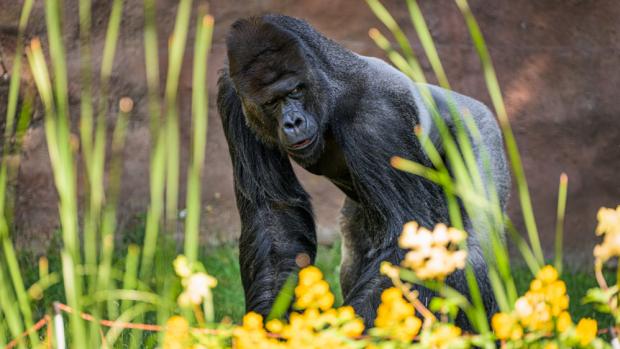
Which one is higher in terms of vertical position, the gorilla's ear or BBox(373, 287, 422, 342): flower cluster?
the gorilla's ear

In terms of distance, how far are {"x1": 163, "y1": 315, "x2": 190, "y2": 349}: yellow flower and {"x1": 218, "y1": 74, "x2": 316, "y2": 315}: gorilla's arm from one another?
1.39m

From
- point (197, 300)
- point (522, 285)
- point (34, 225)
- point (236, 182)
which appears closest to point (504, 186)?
point (236, 182)

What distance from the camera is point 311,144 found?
292cm

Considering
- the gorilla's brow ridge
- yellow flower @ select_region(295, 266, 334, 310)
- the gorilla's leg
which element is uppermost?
the gorilla's brow ridge

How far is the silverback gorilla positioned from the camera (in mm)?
2936

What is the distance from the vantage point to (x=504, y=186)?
11.2 ft

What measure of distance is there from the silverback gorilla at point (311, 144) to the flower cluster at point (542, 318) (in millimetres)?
1197

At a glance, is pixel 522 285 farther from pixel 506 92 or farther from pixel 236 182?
pixel 236 182

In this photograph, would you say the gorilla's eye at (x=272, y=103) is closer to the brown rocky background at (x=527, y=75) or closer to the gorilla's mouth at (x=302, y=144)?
the gorilla's mouth at (x=302, y=144)

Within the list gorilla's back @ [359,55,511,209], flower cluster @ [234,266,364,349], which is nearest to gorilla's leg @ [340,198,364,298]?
gorilla's back @ [359,55,511,209]

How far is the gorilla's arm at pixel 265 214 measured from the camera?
3131 millimetres

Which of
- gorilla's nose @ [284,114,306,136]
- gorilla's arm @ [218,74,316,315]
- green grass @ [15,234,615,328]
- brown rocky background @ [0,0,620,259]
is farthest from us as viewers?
brown rocky background @ [0,0,620,259]

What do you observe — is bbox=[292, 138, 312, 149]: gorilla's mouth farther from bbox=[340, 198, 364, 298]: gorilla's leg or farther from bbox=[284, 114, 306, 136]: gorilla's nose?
bbox=[340, 198, 364, 298]: gorilla's leg

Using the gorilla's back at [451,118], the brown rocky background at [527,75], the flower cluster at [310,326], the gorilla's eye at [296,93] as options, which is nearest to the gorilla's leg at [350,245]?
the gorilla's back at [451,118]
